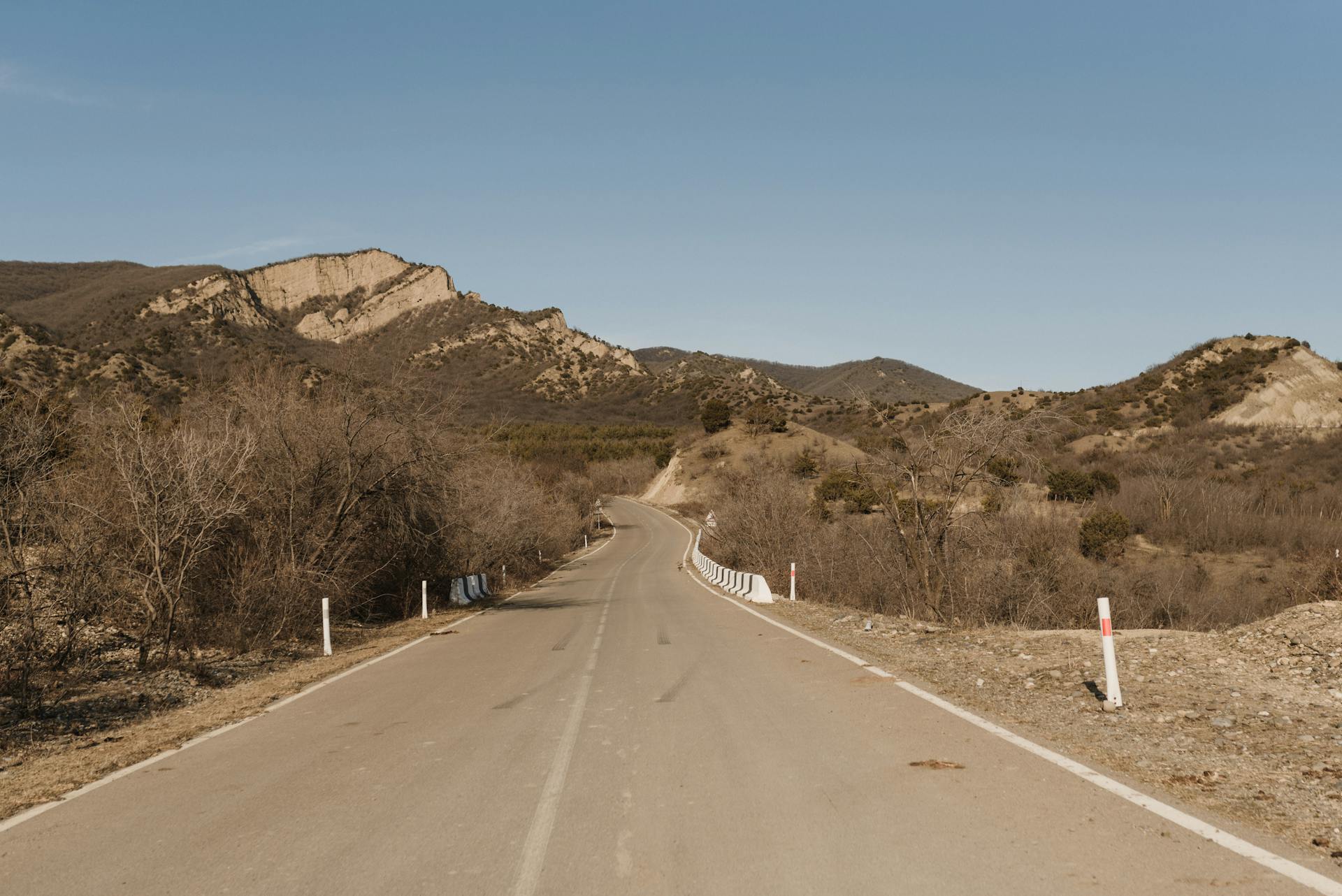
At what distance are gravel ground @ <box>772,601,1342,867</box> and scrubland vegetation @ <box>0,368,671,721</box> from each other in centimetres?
1019

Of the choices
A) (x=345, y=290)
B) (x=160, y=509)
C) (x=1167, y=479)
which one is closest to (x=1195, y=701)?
(x=160, y=509)

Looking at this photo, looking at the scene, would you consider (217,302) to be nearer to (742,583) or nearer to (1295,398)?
(742,583)

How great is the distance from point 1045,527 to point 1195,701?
28.5 m

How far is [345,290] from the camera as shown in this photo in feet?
495

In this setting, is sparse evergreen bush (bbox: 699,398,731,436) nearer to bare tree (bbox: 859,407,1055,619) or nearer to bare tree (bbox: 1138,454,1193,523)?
bare tree (bbox: 1138,454,1193,523)

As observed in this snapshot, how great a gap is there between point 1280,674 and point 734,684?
19.5 feet

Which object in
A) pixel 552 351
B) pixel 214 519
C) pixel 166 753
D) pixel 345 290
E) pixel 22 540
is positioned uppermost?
pixel 345 290

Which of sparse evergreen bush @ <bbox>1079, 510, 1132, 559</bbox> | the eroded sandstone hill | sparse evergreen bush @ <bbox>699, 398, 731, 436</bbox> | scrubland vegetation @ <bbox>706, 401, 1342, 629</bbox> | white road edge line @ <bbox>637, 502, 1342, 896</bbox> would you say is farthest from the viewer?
sparse evergreen bush @ <bbox>699, 398, 731, 436</bbox>

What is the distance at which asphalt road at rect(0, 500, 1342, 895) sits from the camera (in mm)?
4688

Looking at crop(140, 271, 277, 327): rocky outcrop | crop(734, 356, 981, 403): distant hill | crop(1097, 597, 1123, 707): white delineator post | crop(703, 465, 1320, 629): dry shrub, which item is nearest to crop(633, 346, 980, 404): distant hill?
crop(734, 356, 981, 403): distant hill

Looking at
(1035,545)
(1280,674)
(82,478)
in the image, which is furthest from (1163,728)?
(1035,545)

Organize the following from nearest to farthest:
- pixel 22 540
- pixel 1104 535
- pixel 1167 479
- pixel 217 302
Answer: pixel 22 540 < pixel 1104 535 < pixel 1167 479 < pixel 217 302

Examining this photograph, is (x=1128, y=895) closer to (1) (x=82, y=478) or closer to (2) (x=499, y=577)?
(1) (x=82, y=478)

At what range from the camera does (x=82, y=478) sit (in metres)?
14.6
